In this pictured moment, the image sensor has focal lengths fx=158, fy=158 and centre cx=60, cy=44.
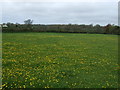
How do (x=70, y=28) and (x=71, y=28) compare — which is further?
(x=71, y=28)

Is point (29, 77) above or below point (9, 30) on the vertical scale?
below

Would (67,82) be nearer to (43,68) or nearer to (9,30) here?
(43,68)

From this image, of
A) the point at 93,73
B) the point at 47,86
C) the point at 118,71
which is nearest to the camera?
the point at 47,86

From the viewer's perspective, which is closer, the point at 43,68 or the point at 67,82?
the point at 67,82

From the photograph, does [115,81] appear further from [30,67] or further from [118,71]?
[30,67]

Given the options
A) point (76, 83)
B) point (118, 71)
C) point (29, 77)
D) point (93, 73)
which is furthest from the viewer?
point (118, 71)

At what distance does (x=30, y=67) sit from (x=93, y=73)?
3.19 m

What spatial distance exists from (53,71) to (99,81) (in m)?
2.25

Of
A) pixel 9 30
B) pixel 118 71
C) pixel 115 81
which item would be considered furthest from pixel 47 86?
pixel 9 30

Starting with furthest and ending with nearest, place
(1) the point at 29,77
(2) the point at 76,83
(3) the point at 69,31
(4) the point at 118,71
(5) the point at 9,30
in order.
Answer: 1. (3) the point at 69,31
2. (5) the point at 9,30
3. (4) the point at 118,71
4. (1) the point at 29,77
5. (2) the point at 76,83

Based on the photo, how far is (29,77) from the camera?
21.6 ft

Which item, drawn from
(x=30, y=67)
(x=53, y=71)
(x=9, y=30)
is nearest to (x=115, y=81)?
(x=53, y=71)

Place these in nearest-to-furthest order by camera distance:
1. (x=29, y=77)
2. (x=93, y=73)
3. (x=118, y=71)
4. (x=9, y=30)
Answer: (x=29, y=77), (x=93, y=73), (x=118, y=71), (x=9, y=30)

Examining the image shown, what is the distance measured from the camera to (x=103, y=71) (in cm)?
788
